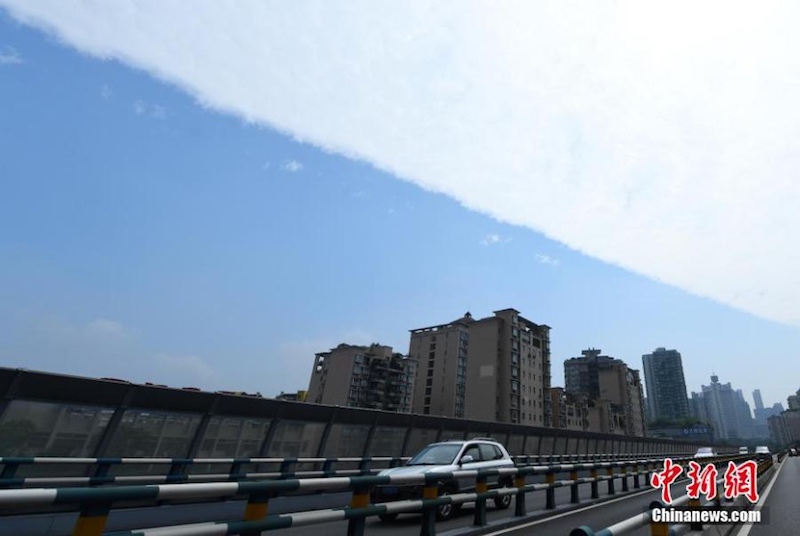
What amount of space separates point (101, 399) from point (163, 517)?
10.5 feet

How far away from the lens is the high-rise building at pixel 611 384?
428ft

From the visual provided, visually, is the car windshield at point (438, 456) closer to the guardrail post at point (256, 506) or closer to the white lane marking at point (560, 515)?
the white lane marking at point (560, 515)

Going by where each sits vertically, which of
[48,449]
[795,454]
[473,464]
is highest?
[795,454]

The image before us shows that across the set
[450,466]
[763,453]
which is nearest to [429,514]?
[450,466]

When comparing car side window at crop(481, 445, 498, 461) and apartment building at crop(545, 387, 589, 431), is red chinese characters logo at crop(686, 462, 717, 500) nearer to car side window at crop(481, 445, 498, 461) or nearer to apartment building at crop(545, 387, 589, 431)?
car side window at crop(481, 445, 498, 461)

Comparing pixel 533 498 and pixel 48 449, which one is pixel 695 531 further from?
pixel 48 449

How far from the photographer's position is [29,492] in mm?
3121

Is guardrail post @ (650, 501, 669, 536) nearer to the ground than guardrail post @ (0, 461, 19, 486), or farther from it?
farther from it

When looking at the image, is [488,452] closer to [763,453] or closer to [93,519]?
[93,519]

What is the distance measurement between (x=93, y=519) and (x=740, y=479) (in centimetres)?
753

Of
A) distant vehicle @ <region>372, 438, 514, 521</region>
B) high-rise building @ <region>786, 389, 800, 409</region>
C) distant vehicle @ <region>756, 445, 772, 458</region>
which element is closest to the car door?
distant vehicle @ <region>372, 438, 514, 521</region>

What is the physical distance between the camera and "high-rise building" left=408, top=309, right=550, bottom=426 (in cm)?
8288

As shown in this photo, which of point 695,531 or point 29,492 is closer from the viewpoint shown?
point 29,492

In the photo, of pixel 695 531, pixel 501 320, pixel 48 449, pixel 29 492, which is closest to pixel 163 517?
pixel 48 449
